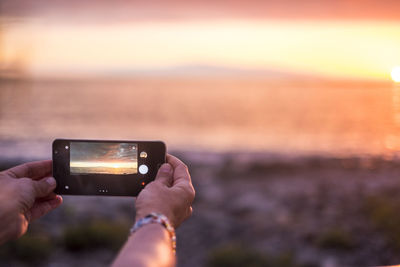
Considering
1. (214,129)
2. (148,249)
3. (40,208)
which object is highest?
(148,249)

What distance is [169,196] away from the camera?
40.6 inches

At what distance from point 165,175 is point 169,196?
15 centimetres

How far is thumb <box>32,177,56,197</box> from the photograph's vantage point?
1172mm

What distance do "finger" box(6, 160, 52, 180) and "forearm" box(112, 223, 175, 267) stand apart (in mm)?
545

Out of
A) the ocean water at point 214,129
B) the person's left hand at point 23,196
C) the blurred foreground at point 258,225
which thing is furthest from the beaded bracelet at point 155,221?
the ocean water at point 214,129

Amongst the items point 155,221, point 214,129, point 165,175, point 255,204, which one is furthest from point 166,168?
point 214,129

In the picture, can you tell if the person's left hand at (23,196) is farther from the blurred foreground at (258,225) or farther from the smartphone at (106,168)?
the blurred foreground at (258,225)

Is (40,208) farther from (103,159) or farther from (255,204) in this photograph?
(255,204)

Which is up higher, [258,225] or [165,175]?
[165,175]

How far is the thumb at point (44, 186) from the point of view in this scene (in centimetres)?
117

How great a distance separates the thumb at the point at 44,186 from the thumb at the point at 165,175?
0.33 metres

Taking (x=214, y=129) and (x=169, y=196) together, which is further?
(x=214, y=129)

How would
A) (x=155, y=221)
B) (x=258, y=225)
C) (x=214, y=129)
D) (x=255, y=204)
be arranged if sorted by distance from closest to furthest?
1. (x=155, y=221)
2. (x=258, y=225)
3. (x=255, y=204)
4. (x=214, y=129)

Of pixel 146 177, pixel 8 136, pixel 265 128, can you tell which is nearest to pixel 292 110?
pixel 265 128
